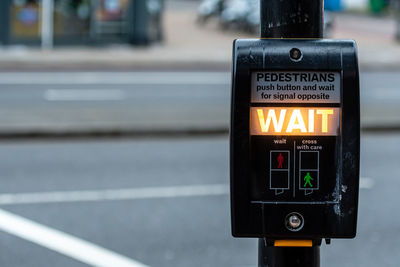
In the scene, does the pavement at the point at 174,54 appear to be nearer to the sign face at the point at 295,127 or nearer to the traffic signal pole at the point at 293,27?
the traffic signal pole at the point at 293,27

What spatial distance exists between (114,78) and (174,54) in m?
5.57

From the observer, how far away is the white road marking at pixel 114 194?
8.20 meters

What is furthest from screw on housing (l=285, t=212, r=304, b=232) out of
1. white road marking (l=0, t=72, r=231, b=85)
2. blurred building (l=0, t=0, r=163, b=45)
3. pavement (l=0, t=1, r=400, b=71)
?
blurred building (l=0, t=0, r=163, b=45)

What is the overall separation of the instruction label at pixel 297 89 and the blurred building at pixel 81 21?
77.5 feet

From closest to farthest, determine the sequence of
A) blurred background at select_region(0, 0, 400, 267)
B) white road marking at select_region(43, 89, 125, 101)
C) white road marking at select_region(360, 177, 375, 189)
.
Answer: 1. blurred background at select_region(0, 0, 400, 267)
2. white road marking at select_region(360, 177, 375, 189)
3. white road marking at select_region(43, 89, 125, 101)

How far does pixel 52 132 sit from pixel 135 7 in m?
15.1

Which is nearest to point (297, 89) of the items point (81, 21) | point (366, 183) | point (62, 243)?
point (62, 243)

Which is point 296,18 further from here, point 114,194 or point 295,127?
point 114,194

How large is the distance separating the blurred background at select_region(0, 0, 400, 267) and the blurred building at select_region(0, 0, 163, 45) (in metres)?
0.04

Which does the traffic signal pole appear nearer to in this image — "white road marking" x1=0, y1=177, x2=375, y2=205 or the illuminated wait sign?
the illuminated wait sign

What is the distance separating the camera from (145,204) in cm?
809

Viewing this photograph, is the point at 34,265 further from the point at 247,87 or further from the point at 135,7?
the point at 135,7

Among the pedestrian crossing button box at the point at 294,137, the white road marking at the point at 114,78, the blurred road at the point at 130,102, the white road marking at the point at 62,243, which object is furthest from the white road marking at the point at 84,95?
the pedestrian crossing button box at the point at 294,137

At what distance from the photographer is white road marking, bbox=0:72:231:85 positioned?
19.6 meters
